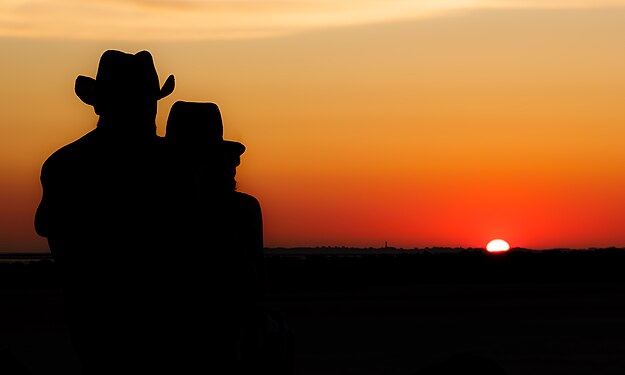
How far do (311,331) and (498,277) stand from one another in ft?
117

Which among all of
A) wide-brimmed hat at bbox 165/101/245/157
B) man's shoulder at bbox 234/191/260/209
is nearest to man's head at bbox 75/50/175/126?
wide-brimmed hat at bbox 165/101/245/157

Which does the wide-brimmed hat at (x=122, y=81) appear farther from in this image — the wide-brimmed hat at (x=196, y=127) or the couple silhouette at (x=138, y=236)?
the wide-brimmed hat at (x=196, y=127)

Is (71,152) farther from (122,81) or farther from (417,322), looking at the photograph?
(417,322)

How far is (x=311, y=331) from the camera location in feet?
82.8

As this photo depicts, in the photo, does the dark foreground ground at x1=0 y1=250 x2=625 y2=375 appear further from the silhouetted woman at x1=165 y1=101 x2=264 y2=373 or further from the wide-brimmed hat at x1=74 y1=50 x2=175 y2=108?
the wide-brimmed hat at x1=74 y1=50 x2=175 y2=108

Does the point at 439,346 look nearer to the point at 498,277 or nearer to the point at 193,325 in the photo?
the point at 193,325

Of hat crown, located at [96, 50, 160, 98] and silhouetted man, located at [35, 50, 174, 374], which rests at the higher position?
hat crown, located at [96, 50, 160, 98]

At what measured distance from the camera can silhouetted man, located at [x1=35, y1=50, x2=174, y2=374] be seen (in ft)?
15.0

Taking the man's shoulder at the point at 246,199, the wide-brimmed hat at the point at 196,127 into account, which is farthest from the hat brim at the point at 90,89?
the man's shoulder at the point at 246,199

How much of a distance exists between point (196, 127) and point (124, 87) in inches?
11.4

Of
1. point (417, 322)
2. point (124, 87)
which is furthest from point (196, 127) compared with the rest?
point (417, 322)

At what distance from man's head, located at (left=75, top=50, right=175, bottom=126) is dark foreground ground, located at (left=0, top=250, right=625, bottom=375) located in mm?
844

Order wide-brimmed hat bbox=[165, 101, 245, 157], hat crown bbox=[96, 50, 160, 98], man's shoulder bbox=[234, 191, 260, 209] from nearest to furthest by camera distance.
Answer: hat crown bbox=[96, 50, 160, 98] → wide-brimmed hat bbox=[165, 101, 245, 157] → man's shoulder bbox=[234, 191, 260, 209]

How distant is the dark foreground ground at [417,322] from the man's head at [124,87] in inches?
33.2
